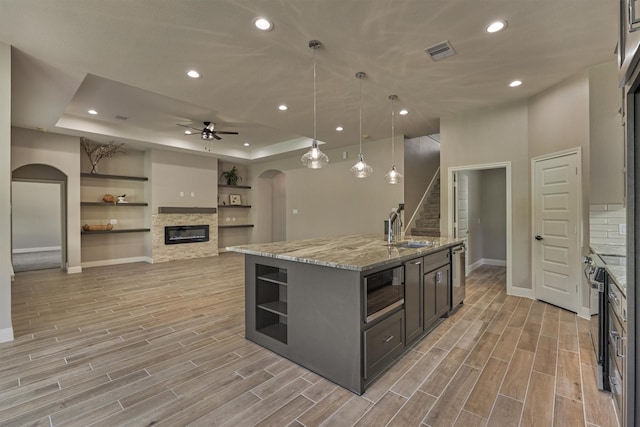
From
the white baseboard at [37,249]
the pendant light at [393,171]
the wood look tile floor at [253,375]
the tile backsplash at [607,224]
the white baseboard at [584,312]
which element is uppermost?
the pendant light at [393,171]

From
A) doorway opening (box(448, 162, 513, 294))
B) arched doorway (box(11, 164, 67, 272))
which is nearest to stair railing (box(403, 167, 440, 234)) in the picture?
doorway opening (box(448, 162, 513, 294))

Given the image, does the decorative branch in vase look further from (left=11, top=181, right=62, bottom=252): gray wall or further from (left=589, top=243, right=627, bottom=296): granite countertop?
(left=589, top=243, right=627, bottom=296): granite countertop

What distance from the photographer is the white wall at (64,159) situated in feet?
18.9

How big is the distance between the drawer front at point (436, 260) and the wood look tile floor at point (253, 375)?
0.70m

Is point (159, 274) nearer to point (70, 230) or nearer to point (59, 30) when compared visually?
point (70, 230)

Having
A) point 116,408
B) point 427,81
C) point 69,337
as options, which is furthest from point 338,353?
point 427,81

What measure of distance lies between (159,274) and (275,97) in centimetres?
437

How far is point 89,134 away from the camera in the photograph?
6008 millimetres

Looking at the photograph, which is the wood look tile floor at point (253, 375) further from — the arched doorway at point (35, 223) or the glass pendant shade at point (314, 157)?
the arched doorway at point (35, 223)

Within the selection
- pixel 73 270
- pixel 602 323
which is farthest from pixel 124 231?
pixel 602 323

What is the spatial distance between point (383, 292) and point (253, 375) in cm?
121

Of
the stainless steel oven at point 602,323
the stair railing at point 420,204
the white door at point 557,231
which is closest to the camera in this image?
the stainless steel oven at point 602,323

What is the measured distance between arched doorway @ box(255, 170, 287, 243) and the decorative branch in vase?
4058mm

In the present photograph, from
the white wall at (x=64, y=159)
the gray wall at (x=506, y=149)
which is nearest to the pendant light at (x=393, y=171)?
the gray wall at (x=506, y=149)
